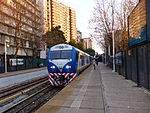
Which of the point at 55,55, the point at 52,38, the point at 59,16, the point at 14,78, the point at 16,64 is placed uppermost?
the point at 59,16

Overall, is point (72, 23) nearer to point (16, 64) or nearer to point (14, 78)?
point (16, 64)

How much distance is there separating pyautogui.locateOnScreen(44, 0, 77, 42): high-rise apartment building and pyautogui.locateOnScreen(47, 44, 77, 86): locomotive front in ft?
192

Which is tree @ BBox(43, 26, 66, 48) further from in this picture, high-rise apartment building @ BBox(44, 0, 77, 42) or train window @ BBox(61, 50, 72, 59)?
train window @ BBox(61, 50, 72, 59)

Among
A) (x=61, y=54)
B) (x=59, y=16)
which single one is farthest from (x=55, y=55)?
(x=59, y=16)

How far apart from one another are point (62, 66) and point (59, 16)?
8907cm

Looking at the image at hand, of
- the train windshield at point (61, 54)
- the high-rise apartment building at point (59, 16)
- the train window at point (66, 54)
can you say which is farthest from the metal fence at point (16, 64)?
the high-rise apartment building at point (59, 16)

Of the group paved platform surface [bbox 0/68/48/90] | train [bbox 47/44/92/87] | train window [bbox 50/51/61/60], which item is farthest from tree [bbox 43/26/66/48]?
train [bbox 47/44/92/87]

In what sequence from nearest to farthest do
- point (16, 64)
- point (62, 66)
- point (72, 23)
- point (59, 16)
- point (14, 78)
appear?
point (62, 66)
point (14, 78)
point (16, 64)
point (59, 16)
point (72, 23)

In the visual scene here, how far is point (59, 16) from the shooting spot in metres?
96.0

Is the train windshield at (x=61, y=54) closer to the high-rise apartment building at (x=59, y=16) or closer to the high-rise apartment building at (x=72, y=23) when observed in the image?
the high-rise apartment building at (x=59, y=16)

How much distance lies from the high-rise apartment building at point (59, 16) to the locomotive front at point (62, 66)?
5855cm

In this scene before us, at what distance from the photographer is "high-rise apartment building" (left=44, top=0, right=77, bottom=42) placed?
84.2m

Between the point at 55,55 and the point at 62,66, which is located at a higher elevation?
the point at 55,55

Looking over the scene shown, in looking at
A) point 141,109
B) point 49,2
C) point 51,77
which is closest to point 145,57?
point 141,109
